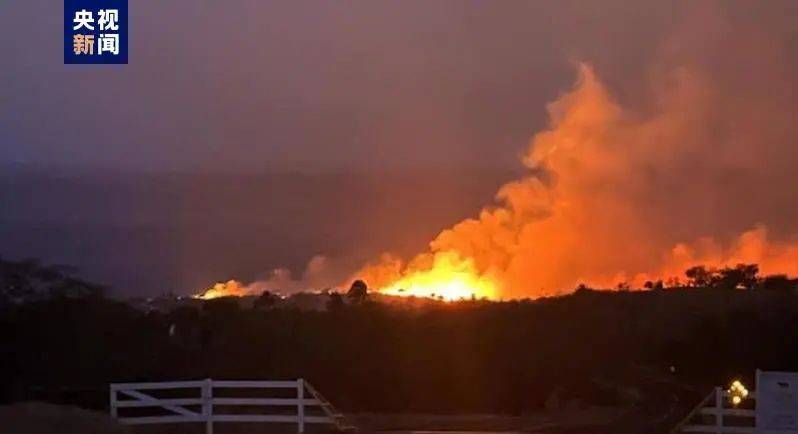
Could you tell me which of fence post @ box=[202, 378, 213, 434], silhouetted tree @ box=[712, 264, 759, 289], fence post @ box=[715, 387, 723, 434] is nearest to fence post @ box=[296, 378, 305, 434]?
fence post @ box=[202, 378, 213, 434]

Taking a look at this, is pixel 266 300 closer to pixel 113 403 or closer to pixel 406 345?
pixel 406 345

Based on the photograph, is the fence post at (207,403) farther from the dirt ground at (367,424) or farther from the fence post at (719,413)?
the fence post at (719,413)

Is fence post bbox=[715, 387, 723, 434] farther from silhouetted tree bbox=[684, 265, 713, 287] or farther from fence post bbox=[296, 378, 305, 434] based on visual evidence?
silhouetted tree bbox=[684, 265, 713, 287]

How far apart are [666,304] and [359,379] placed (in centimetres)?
1809

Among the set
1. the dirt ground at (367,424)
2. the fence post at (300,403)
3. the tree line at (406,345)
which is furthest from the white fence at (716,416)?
the tree line at (406,345)

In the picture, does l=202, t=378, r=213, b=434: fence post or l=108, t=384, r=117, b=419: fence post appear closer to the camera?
l=202, t=378, r=213, b=434: fence post

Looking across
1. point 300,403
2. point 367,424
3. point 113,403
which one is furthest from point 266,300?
point 300,403

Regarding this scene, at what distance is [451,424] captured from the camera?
30062mm

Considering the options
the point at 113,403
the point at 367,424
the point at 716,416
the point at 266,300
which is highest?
the point at 266,300

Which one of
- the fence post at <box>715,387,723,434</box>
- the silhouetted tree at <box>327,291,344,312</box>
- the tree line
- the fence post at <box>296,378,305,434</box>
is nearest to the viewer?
the fence post at <box>715,387,723,434</box>

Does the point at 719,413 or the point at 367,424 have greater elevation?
the point at 719,413

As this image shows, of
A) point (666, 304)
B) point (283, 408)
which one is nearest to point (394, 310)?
point (666, 304)

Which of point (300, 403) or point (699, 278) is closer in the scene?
point (300, 403)

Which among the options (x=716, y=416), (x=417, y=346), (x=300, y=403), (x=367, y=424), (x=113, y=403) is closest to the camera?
(x=716, y=416)
